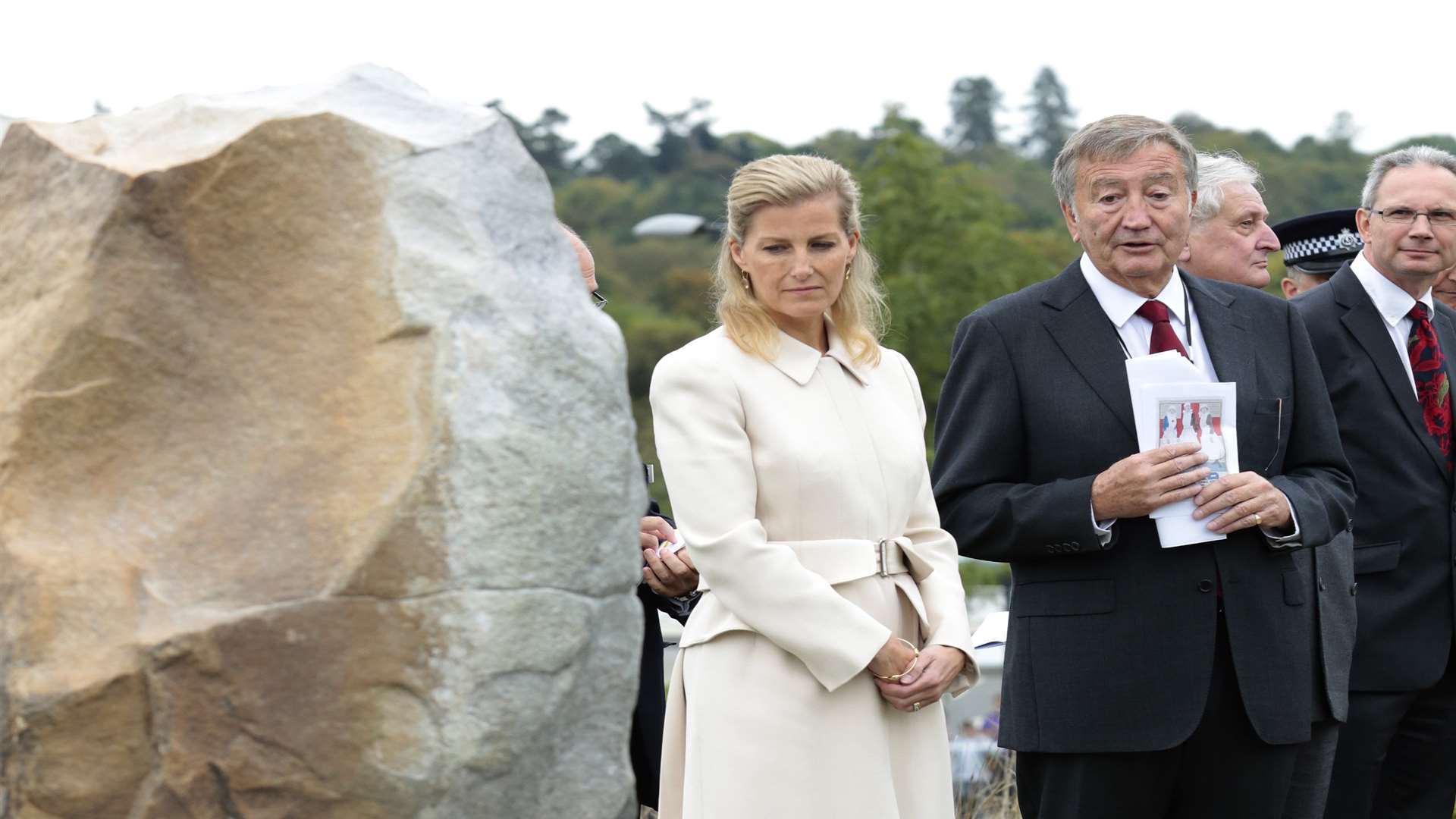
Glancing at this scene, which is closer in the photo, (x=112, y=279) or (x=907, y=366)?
(x=112, y=279)

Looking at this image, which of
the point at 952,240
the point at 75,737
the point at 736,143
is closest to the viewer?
the point at 75,737

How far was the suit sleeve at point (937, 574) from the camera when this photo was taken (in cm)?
333

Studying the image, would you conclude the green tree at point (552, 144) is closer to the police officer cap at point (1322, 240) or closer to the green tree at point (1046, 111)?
the green tree at point (1046, 111)

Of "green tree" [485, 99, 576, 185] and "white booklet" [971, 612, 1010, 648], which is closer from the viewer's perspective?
"white booklet" [971, 612, 1010, 648]

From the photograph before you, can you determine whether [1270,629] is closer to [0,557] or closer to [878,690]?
[878,690]

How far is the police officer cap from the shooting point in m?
5.61

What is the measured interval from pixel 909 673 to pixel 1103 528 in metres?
0.59

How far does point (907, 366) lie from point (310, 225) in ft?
5.08

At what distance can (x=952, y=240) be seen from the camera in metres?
34.3

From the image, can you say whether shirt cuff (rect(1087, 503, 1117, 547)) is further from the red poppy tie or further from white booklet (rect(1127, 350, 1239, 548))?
the red poppy tie

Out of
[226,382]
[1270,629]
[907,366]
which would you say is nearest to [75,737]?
[226,382]

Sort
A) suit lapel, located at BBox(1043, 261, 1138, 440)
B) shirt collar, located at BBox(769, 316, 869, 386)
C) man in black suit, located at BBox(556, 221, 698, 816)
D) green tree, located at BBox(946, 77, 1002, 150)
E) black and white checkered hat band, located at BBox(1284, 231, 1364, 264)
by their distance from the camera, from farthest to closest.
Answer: green tree, located at BBox(946, 77, 1002, 150) → black and white checkered hat band, located at BBox(1284, 231, 1364, 264) → man in black suit, located at BBox(556, 221, 698, 816) → suit lapel, located at BBox(1043, 261, 1138, 440) → shirt collar, located at BBox(769, 316, 869, 386)

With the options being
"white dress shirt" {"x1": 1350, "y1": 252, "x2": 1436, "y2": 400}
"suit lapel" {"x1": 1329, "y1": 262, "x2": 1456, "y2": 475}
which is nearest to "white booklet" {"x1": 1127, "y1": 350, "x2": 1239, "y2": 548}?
"suit lapel" {"x1": 1329, "y1": 262, "x2": 1456, "y2": 475}

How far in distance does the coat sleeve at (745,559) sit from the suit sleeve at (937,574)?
0.72ft
